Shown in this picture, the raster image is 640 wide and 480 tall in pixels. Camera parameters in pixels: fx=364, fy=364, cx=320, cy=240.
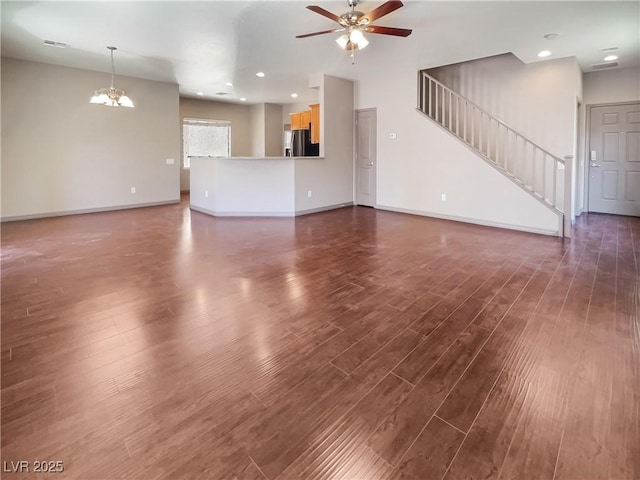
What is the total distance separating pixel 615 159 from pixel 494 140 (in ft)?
8.10

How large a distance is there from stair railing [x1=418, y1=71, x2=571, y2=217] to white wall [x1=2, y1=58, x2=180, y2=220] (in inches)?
234

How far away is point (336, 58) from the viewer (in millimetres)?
6164

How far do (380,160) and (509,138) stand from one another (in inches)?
97.0

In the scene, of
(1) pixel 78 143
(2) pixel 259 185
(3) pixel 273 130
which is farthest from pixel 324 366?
(3) pixel 273 130

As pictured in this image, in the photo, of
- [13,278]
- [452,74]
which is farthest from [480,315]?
[452,74]

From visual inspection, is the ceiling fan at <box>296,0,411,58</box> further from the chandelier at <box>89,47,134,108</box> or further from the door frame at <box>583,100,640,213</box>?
the door frame at <box>583,100,640,213</box>

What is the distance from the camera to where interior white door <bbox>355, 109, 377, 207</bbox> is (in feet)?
25.9

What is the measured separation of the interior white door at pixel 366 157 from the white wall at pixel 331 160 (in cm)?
16

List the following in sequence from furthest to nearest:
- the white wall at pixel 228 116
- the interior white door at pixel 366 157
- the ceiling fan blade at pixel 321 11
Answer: the white wall at pixel 228 116
the interior white door at pixel 366 157
the ceiling fan blade at pixel 321 11

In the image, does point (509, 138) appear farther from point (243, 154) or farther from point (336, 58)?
point (243, 154)

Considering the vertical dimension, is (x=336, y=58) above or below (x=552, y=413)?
above

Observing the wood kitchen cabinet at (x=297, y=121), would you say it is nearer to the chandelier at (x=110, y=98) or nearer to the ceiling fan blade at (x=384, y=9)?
the chandelier at (x=110, y=98)

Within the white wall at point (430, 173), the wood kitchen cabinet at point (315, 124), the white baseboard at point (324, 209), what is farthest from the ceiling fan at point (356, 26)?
the wood kitchen cabinet at point (315, 124)

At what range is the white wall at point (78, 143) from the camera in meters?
6.61
